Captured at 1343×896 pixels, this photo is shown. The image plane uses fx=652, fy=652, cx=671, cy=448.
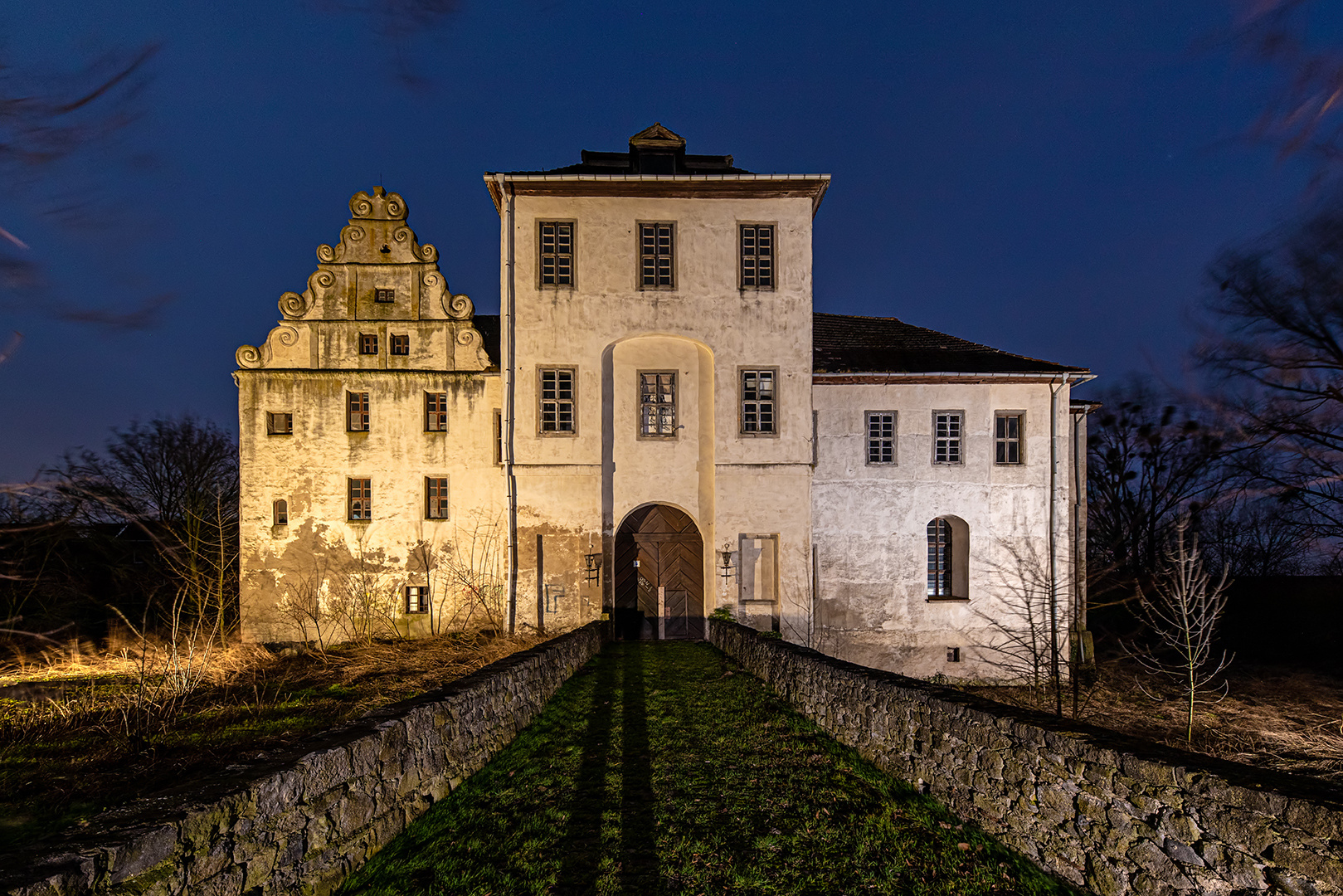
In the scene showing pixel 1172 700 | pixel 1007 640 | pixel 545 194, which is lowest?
pixel 1172 700

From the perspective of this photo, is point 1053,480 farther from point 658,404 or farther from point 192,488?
point 192,488

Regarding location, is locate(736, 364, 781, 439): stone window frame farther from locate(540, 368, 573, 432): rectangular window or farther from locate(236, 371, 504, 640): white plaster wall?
locate(236, 371, 504, 640): white plaster wall

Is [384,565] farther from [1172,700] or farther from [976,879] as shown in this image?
[1172,700]

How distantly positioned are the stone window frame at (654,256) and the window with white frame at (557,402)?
9.71ft

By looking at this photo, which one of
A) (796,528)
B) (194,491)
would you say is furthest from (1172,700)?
(194,491)

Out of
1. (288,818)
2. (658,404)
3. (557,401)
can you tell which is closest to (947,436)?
(658,404)

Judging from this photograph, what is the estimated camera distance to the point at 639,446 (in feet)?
54.9

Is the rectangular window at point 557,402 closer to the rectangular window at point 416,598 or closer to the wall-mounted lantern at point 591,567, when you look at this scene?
the wall-mounted lantern at point 591,567

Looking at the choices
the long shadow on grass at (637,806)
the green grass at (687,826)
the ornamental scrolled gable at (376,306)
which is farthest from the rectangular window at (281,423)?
the green grass at (687,826)

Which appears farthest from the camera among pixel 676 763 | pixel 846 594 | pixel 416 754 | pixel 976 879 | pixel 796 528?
pixel 846 594

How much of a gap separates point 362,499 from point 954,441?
16163mm

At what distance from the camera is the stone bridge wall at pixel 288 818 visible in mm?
3002

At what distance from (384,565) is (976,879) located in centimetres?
1582

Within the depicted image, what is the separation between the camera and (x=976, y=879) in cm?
458
